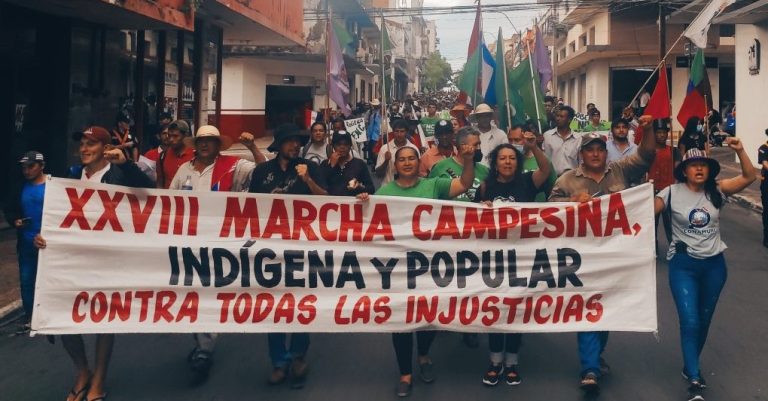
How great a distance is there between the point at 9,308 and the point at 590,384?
5.03 m

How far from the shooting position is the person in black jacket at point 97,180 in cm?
433

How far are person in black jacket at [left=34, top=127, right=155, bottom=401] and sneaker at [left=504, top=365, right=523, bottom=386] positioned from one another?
2.53 metres

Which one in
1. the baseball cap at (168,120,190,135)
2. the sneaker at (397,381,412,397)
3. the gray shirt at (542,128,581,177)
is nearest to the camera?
the sneaker at (397,381,412,397)

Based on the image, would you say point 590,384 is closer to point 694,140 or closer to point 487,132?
point 487,132

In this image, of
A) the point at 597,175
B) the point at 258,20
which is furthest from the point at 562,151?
the point at 258,20

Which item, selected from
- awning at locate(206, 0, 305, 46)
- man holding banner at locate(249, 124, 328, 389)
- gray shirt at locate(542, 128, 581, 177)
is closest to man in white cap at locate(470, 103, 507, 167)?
gray shirt at locate(542, 128, 581, 177)

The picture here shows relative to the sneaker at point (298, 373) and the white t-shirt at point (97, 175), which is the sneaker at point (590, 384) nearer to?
the sneaker at point (298, 373)

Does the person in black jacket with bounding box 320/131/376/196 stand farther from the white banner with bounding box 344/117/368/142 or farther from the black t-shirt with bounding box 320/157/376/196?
the white banner with bounding box 344/117/368/142

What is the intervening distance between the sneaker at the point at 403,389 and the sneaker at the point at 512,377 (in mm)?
660

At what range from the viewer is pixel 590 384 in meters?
4.36

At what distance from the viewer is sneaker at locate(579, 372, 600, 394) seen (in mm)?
4359

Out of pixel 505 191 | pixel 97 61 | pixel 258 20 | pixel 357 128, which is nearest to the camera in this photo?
pixel 505 191

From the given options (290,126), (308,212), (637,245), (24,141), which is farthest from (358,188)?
(24,141)

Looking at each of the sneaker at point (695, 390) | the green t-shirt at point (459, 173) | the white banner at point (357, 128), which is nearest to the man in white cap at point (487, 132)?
the green t-shirt at point (459, 173)
